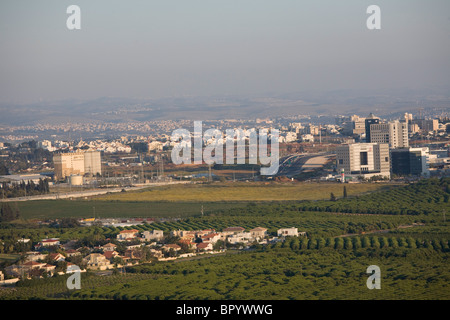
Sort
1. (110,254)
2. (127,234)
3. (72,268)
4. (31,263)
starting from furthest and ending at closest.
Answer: (127,234) → (110,254) → (31,263) → (72,268)

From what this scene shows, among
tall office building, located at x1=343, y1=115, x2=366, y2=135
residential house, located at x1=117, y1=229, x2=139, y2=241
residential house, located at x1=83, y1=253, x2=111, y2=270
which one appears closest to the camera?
residential house, located at x1=83, y1=253, x2=111, y2=270

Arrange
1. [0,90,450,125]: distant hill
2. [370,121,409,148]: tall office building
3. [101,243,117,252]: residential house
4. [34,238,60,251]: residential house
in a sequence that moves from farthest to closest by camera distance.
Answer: [0,90,450,125]: distant hill
[370,121,409,148]: tall office building
[34,238,60,251]: residential house
[101,243,117,252]: residential house

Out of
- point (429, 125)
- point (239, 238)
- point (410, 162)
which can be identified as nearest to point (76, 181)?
point (410, 162)

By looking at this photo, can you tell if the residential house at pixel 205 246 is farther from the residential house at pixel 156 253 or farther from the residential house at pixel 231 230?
the residential house at pixel 231 230

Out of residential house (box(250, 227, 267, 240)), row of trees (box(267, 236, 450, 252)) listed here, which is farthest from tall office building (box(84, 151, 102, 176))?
row of trees (box(267, 236, 450, 252))

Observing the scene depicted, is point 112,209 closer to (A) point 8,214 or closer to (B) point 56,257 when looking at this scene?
(A) point 8,214

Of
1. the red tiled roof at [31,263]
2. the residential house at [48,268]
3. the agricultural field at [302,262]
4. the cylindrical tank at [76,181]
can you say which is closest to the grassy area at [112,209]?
the agricultural field at [302,262]

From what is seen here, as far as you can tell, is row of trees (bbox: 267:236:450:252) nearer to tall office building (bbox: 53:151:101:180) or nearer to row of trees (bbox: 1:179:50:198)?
row of trees (bbox: 1:179:50:198)
